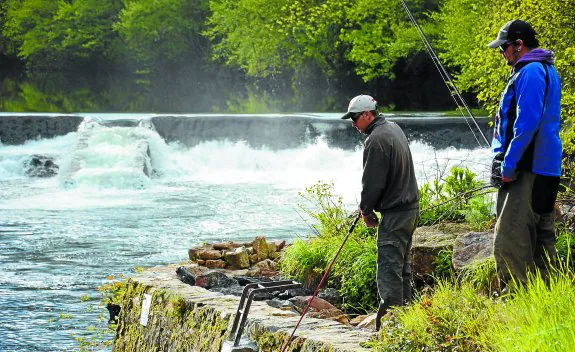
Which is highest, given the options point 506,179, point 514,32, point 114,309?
point 514,32

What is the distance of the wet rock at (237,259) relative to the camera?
9.85 meters

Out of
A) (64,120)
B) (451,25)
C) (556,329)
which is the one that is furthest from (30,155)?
(556,329)

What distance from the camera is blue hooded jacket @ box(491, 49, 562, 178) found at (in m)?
5.82

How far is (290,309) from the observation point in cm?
773

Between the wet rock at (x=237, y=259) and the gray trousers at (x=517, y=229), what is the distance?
162 inches

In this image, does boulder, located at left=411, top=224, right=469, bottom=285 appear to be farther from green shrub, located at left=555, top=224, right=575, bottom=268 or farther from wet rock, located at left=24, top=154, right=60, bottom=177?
wet rock, located at left=24, top=154, right=60, bottom=177

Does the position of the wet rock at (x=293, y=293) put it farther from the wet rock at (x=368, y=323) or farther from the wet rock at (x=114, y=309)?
the wet rock at (x=114, y=309)

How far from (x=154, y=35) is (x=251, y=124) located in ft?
109

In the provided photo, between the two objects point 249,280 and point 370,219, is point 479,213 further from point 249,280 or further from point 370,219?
point 370,219

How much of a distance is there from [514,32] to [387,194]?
54.1 inches

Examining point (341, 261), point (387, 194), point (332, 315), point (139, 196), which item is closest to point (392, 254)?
point (387, 194)

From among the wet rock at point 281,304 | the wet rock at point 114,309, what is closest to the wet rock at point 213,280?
the wet rock at point 114,309

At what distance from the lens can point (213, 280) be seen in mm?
8906

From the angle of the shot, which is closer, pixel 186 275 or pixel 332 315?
pixel 332 315
